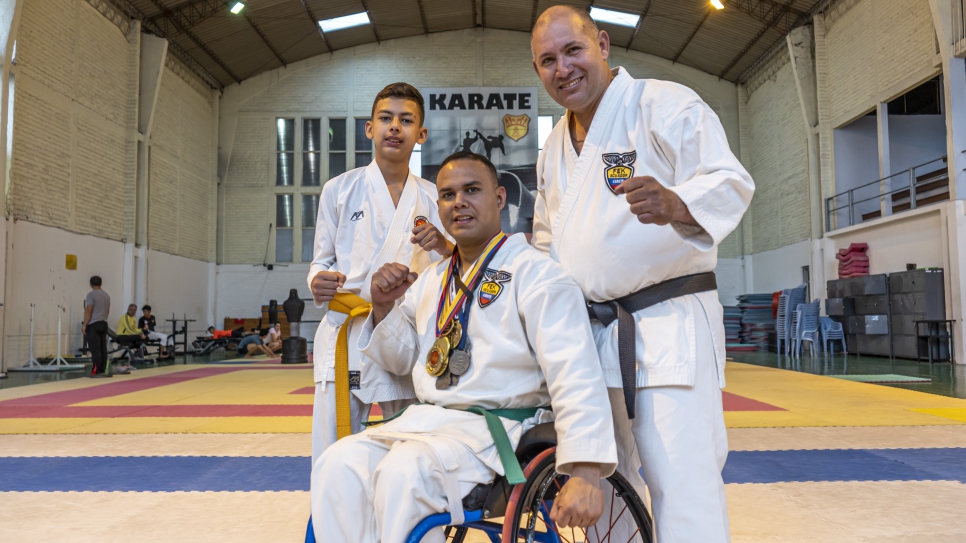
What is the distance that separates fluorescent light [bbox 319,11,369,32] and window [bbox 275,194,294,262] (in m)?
5.20

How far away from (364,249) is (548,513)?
48.4 inches

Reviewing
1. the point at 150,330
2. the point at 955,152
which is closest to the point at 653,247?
the point at 955,152

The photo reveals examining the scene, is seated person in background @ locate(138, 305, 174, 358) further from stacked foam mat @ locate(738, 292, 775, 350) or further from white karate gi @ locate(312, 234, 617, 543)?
white karate gi @ locate(312, 234, 617, 543)

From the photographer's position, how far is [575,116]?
2.09 metres

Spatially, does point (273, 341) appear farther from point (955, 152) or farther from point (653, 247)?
point (653, 247)

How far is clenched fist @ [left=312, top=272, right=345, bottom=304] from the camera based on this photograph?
241cm

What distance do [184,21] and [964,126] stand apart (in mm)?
17362

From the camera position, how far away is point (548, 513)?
6.23 feet

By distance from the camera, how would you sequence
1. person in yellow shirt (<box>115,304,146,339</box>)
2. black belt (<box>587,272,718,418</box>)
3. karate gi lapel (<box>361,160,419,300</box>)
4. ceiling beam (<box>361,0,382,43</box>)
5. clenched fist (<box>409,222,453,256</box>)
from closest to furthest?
1. black belt (<box>587,272,718,418</box>)
2. clenched fist (<box>409,222,453,256</box>)
3. karate gi lapel (<box>361,160,419,300</box>)
4. person in yellow shirt (<box>115,304,146,339</box>)
5. ceiling beam (<box>361,0,382,43</box>)

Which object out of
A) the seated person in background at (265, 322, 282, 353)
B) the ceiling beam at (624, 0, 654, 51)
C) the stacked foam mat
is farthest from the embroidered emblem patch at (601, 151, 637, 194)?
the ceiling beam at (624, 0, 654, 51)

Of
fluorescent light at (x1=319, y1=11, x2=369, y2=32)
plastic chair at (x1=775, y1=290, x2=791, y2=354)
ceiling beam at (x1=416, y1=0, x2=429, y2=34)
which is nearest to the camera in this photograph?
plastic chair at (x1=775, y1=290, x2=791, y2=354)

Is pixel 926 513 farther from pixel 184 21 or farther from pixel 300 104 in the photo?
pixel 300 104

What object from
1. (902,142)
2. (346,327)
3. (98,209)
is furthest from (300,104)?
(346,327)

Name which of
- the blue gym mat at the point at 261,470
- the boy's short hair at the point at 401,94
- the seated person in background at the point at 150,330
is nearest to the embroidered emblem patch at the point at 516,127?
the seated person in background at the point at 150,330
